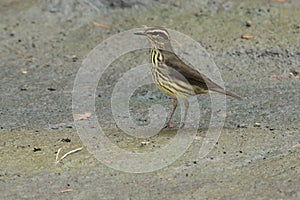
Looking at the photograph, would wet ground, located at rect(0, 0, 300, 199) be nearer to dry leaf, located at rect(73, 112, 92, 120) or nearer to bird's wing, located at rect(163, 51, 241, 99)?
dry leaf, located at rect(73, 112, 92, 120)

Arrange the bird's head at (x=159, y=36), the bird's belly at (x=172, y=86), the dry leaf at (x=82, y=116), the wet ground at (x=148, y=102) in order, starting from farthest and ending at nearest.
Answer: the dry leaf at (x=82, y=116) < the bird's head at (x=159, y=36) < the bird's belly at (x=172, y=86) < the wet ground at (x=148, y=102)

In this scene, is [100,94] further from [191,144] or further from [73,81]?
[191,144]

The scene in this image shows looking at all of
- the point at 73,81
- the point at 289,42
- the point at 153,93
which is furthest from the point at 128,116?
the point at 289,42

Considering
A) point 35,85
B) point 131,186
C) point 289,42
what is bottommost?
point 35,85

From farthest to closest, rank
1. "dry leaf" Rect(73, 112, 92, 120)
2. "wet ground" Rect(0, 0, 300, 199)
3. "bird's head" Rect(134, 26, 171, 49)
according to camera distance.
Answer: "dry leaf" Rect(73, 112, 92, 120) < "bird's head" Rect(134, 26, 171, 49) < "wet ground" Rect(0, 0, 300, 199)

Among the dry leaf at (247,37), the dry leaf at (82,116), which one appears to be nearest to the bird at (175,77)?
the dry leaf at (82,116)

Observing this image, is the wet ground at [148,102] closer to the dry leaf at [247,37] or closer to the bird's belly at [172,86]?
the dry leaf at [247,37]

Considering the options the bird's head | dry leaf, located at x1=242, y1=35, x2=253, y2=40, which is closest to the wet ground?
dry leaf, located at x1=242, y1=35, x2=253, y2=40

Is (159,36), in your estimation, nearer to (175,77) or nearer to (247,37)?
(175,77)
